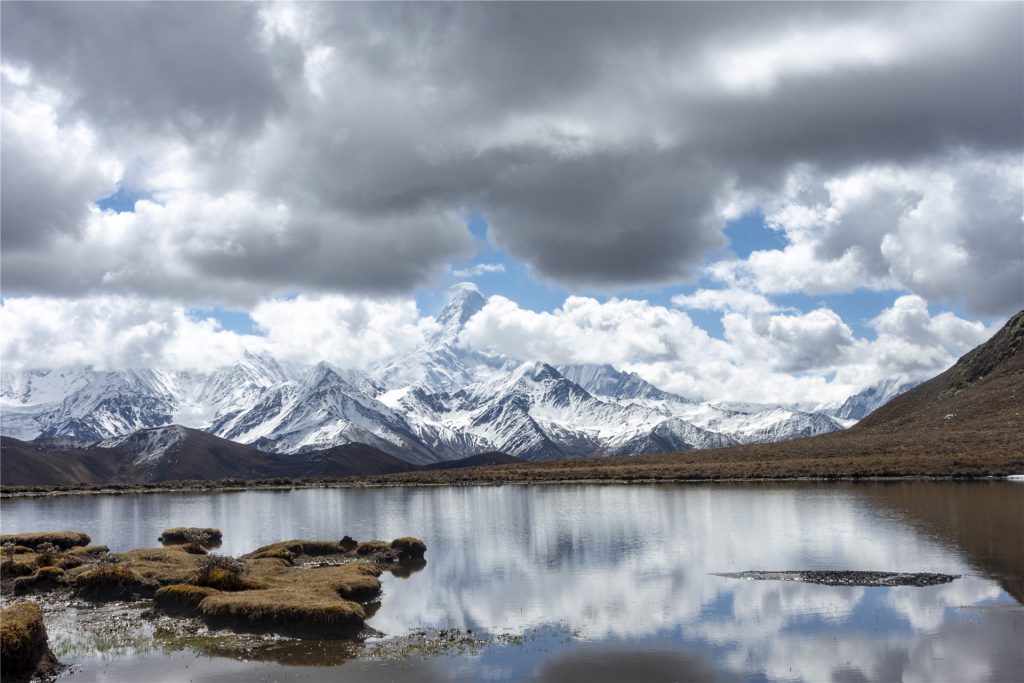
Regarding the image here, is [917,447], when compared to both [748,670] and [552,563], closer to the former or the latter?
[552,563]

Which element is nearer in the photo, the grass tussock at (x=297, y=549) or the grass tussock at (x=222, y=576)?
the grass tussock at (x=222, y=576)

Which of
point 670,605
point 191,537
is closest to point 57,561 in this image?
point 191,537

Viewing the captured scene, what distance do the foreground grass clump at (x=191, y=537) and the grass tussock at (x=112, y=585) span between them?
27287mm

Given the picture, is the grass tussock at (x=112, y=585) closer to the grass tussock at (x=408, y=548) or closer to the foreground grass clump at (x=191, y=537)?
the grass tussock at (x=408, y=548)

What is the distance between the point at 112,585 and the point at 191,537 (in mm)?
30971

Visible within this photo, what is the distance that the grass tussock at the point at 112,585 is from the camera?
1820 inches

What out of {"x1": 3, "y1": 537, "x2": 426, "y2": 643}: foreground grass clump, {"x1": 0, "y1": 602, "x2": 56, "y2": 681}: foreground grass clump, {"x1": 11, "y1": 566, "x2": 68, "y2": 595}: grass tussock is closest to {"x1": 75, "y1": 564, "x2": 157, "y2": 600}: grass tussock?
{"x1": 3, "y1": 537, "x2": 426, "y2": 643}: foreground grass clump

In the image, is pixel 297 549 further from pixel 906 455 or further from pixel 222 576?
pixel 906 455

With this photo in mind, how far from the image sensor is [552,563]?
181ft

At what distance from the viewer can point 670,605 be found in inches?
1582

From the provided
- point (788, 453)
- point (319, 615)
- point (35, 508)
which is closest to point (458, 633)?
point (319, 615)

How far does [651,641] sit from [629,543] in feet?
97.7

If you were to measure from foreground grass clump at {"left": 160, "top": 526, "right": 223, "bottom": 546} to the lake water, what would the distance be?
2.15m

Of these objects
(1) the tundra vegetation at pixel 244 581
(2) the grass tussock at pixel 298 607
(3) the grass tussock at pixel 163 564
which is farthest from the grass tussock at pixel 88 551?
(2) the grass tussock at pixel 298 607
